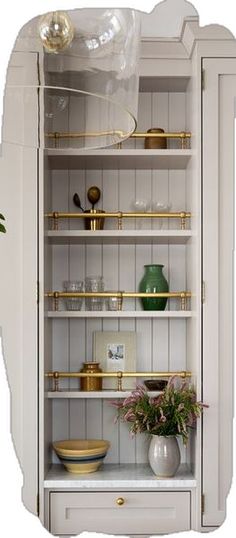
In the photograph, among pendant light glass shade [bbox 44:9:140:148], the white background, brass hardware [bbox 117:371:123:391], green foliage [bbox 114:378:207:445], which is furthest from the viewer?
brass hardware [bbox 117:371:123:391]

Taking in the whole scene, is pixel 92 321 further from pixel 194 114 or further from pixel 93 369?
pixel 194 114

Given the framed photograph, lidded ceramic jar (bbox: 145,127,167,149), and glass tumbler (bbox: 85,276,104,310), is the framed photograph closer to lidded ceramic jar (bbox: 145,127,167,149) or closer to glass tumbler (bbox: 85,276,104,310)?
glass tumbler (bbox: 85,276,104,310)

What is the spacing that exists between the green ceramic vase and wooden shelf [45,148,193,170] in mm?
→ 368

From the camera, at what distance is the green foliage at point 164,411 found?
2.88 meters

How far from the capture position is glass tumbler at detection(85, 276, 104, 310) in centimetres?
311

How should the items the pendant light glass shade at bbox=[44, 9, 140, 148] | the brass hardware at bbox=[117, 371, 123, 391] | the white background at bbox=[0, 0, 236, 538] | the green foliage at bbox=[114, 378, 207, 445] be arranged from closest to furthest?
1. the pendant light glass shade at bbox=[44, 9, 140, 148]
2. the white background at bbox=[0, 0, 236, 538]
3. the green foliage at bbox=[114, 378, 207, 445]
4. the brass hardware at bbox=[117, 371, 123, 391]

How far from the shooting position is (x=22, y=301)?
2969mm

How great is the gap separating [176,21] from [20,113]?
1.64 meters

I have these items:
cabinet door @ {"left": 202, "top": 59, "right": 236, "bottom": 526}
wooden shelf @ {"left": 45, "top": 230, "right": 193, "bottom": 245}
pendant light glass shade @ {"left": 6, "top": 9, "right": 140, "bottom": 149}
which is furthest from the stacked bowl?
pendant light glass shade @ {"left": 6, "top": 9, "right": 140, "bottom": 149}

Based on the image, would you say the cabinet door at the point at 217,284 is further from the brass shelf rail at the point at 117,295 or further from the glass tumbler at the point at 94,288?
the glass tumbler at the point at 94,288

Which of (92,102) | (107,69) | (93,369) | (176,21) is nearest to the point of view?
(107,69)

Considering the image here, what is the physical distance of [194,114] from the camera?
2996mm

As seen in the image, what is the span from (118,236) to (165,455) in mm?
748

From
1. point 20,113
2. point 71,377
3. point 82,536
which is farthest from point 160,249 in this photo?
point 20,113
